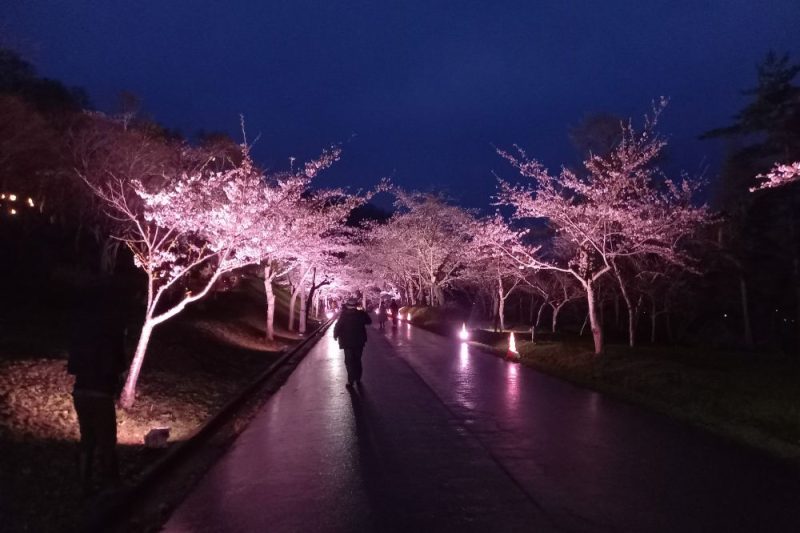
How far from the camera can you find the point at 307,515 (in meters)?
6.17

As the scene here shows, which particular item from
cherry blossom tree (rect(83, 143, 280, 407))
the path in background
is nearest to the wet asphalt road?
the path in background

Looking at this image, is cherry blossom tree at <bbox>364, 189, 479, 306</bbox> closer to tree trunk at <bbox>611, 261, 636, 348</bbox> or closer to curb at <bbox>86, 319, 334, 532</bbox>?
tree trunk at <bbox>611, 261, 636, 348</bbox>

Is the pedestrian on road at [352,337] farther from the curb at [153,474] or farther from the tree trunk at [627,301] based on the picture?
the tree trunk at [627,301]

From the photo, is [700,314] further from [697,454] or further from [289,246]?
[697,454]

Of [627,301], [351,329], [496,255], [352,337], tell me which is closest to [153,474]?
[352,337]

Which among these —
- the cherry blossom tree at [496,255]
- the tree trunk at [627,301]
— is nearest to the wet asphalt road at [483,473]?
the tree trunk at [627,301]

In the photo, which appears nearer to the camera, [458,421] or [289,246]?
[458,421]

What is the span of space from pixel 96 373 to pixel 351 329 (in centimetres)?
893

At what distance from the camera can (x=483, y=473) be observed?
7641mm

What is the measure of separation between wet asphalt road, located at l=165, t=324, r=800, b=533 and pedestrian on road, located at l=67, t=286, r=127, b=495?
0.88 m

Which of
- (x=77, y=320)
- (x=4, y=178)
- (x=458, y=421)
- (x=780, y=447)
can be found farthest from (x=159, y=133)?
(x=780, y=447)

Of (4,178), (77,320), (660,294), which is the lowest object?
(77,320)

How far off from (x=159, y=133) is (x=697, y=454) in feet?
84.3

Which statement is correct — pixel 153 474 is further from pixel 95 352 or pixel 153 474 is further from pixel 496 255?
pixel 496 255
